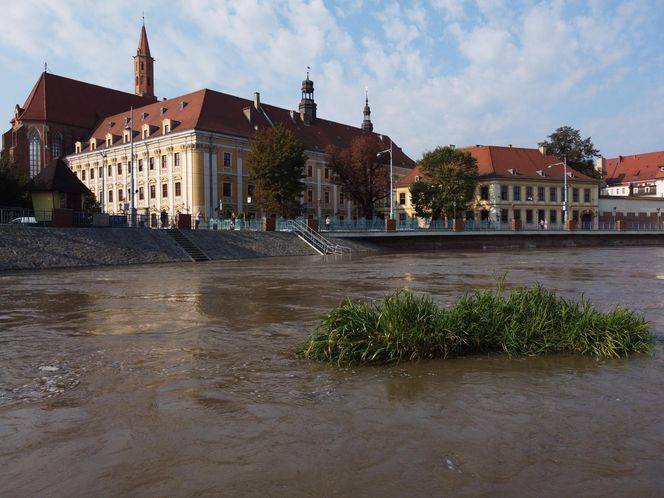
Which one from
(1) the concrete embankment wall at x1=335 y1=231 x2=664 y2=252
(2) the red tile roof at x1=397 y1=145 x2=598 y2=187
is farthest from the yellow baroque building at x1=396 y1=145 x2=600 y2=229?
(1) the concrete embankment wall at x1=335 y1=231 x2=664 y2=252

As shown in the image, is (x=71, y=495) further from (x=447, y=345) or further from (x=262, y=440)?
(x=447, y=345)

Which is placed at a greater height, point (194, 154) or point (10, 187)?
point (194, 154)

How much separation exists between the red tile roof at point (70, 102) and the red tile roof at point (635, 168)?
9095cm

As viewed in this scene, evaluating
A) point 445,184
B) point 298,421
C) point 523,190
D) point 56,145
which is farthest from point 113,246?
point 523,190

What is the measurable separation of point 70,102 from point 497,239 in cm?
6239

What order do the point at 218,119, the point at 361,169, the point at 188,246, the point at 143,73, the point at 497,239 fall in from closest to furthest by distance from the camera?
the point at 188,246, the point at 497,239, the point at 361,169, the point at 218,119, the point at 143,73

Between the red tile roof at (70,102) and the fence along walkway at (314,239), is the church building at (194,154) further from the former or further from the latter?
the fence along walkway at (314,239)

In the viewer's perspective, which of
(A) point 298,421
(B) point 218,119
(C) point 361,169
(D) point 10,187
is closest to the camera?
(A) point 298,421

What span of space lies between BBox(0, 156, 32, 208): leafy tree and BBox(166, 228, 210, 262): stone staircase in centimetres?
1468

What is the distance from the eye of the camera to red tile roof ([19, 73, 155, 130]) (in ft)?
253

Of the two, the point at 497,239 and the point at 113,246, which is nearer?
the point at 113,246

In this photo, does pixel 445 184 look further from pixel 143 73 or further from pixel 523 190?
pixel 143 73

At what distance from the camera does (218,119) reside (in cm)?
6800

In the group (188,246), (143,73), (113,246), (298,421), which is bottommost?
(298,421)
